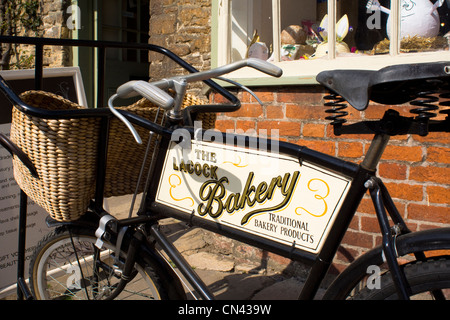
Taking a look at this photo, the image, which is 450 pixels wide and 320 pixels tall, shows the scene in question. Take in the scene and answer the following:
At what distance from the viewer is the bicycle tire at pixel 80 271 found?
1729 mm

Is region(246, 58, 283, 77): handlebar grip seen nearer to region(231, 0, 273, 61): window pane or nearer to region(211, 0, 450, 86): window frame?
region(211, 0, 450, 86): window frame

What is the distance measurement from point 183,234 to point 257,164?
213 centimetres

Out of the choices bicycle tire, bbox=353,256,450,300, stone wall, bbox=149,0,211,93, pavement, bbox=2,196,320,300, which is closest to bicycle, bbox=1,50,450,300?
bicycle tire, bbox=353,256,450,300

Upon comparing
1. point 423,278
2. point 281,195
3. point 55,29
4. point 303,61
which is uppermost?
point 55,29

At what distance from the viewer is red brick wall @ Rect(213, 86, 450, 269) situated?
7.67 ft

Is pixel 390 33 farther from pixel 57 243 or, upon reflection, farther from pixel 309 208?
pixel 57 243

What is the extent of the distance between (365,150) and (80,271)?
1.59 metres

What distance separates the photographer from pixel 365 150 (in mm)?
2518

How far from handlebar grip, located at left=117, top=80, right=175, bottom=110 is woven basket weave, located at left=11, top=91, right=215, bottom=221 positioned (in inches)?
8.8

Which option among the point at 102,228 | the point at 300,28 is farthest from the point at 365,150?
the point at 102,228

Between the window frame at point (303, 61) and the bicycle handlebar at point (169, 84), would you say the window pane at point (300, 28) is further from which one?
the bicycle handlebar at point (169, 84)

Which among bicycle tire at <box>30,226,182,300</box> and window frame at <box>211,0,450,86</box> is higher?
window frame at <box>211,0,450,86</box>

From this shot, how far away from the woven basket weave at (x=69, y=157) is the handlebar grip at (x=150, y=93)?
0.22 metres

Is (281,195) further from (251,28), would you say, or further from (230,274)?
(251,28)
